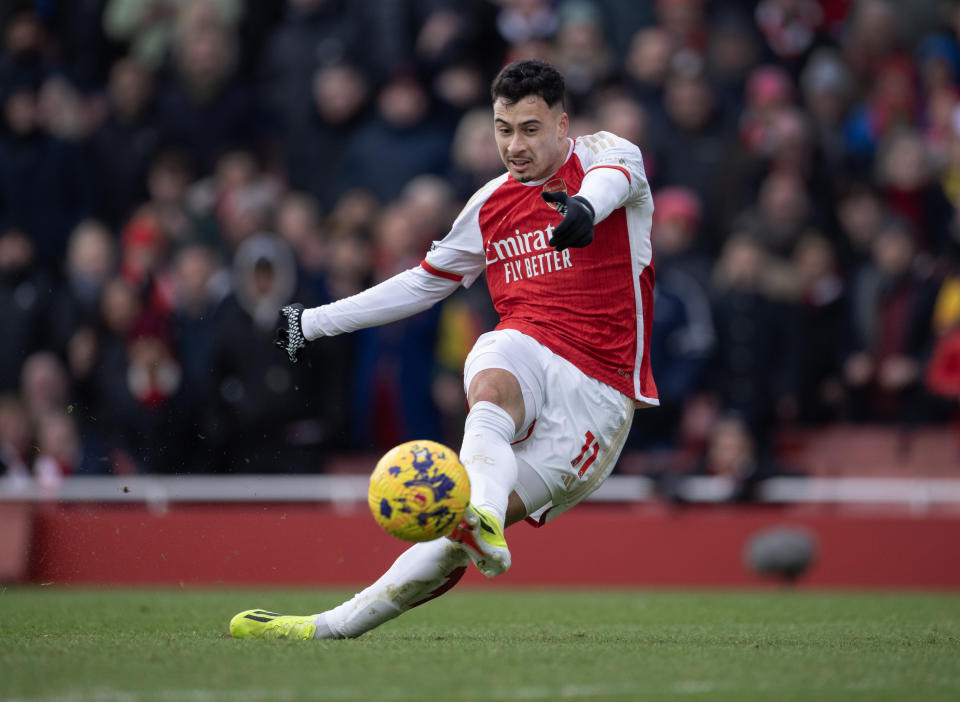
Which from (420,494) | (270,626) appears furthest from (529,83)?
(270,626)

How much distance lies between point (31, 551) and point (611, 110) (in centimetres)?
611

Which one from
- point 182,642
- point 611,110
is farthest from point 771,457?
point 182,642

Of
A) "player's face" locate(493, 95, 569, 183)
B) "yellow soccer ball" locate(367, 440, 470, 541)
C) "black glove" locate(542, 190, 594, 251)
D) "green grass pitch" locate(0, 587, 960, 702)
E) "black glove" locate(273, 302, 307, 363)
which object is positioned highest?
"player's face" locate(493, 95, 569, 183)

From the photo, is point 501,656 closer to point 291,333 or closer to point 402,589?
point 402,589

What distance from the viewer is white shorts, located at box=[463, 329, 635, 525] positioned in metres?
6.48

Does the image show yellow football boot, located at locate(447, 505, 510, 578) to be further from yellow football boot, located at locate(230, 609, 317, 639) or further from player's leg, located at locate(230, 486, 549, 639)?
yellow football boot, located at locate(230, 609, 317, 639)

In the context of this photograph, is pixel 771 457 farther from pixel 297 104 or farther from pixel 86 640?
pixel 86 640

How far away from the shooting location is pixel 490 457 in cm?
616

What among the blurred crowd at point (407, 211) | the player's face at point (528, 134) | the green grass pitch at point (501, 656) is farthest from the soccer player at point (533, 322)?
the blurred crowd at point (407, 211)

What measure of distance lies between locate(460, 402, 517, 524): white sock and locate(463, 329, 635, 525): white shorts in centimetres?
20

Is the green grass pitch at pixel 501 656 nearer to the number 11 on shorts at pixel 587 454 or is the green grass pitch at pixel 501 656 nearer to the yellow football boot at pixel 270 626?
the yellow football boot at pixel 270 626

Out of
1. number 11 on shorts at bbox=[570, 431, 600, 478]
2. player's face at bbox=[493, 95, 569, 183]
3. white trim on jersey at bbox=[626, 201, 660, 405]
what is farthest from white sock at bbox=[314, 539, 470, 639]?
player's face at bbox=[493, 95, 569, 183]

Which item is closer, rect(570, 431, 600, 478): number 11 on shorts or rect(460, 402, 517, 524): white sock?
rect(460, 402, 517, 524): white sock

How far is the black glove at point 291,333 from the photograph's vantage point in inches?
279
